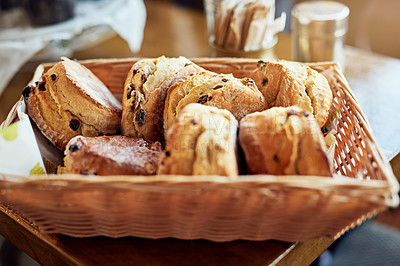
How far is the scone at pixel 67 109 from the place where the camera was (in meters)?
0.83

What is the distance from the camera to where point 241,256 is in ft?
2.16

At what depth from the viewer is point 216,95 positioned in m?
0.76

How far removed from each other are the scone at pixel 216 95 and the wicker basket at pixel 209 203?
219 mm

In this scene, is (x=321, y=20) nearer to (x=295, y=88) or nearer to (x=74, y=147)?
(x=295, y=88)

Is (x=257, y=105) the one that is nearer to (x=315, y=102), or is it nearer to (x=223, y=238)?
(x=315, y=102)

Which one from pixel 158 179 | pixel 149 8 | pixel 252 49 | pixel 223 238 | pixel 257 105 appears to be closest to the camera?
pixel 158 179

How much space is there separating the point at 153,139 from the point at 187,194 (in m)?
0.31

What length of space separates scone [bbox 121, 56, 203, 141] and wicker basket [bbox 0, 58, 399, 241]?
0.24m

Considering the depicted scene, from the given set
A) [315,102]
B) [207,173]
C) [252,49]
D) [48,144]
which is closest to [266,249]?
[207,173]

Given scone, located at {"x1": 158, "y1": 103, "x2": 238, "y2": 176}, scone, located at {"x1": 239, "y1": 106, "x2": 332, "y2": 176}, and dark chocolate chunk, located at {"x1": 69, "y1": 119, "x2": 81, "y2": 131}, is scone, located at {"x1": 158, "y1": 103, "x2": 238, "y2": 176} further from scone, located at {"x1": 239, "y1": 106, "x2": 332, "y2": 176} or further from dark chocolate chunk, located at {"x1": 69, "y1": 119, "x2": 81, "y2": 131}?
dark chocolate chunk, located at {"x1": 69, "y1": 119, "x2": 81, "y2": 131}

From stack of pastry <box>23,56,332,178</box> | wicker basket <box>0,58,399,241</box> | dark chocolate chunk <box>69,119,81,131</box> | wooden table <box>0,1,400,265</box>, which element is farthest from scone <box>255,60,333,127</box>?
dark chocolate chunk <box>69,119,81,131</box>

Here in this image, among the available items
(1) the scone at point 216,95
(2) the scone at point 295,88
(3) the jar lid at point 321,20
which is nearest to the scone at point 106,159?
(1) the scone at point 216,95

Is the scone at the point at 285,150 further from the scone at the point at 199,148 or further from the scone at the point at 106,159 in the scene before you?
the scone at the point at 106,159

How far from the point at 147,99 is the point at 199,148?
0.88ft
